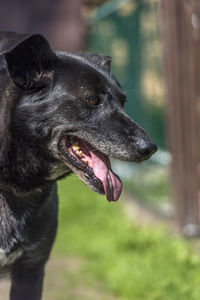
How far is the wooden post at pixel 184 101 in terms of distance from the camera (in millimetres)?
5449

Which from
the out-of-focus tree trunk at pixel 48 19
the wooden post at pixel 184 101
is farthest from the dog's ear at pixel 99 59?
the out-of-focus tree trunk at pixel 48 19

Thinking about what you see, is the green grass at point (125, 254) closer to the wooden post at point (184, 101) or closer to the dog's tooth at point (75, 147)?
the wooden post at point (184, 101)

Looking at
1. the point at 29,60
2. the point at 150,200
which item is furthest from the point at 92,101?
the point at 150,200

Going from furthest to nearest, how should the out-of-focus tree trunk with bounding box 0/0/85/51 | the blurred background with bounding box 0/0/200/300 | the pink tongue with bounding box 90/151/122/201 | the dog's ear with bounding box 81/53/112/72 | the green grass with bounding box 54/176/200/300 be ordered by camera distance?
the out-of-focus tree trunk with bounding box 0/0/85/51 → the blurred background with bounding box 0/0/200/300 → the green grass with bounding box 54/176/200/300 → the dog's ear with bounding box 81/53/112/72 → the pink tongue with bounding box 90/151/122/201

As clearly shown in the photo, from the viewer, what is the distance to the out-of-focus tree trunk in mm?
12260

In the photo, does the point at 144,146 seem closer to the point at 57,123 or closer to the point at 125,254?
the point at 57,123

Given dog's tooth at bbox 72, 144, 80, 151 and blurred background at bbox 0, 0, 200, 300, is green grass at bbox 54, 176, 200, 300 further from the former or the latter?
dog's tooth at bbox 72, 144, 80, 151

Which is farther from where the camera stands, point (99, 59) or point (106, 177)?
point (99, 59)

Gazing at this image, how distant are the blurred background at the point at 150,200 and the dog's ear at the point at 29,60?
1.99 meters

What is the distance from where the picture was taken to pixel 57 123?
10.0 ft

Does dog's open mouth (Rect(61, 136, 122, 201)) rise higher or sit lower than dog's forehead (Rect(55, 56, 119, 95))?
lower

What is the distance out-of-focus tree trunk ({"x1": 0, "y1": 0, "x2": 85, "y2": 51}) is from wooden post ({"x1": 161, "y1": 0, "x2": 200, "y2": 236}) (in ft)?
21.9

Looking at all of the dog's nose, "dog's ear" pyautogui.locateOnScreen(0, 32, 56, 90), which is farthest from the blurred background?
"dog's ear" pyautogui.locateOnScreen(0, 32, 56, 90)

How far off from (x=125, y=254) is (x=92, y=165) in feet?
8.06
